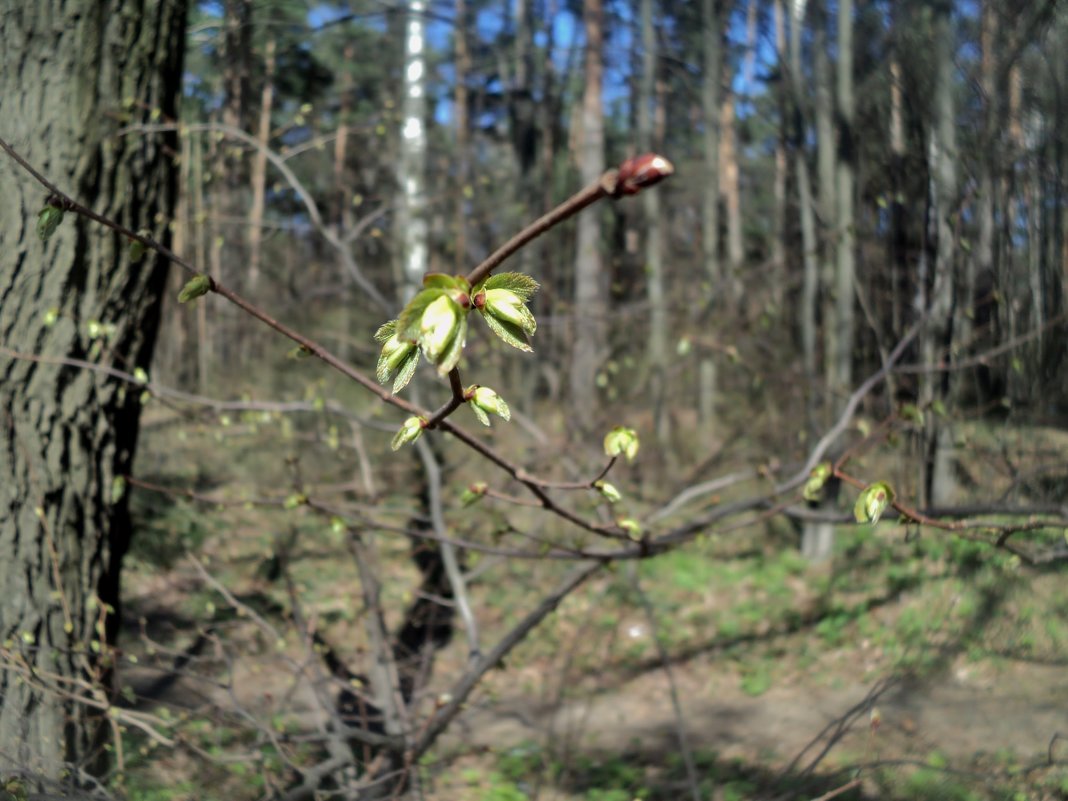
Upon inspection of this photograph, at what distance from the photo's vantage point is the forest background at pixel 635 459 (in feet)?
11.7

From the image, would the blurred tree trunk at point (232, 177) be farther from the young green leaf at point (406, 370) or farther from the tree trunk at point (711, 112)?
the young green leaf at point (406, 370)

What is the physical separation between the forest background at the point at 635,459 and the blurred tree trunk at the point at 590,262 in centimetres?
5

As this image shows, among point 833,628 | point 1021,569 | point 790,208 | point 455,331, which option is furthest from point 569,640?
point 455,331

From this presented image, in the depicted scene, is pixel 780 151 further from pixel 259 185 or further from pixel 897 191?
pixel 259 185

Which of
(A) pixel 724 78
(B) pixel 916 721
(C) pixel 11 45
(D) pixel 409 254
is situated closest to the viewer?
(C) pixel 11 45

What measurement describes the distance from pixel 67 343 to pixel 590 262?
730 cm

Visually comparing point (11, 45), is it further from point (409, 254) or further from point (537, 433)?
point (409, 254)

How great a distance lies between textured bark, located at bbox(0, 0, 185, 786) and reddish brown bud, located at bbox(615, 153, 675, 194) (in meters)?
2.18

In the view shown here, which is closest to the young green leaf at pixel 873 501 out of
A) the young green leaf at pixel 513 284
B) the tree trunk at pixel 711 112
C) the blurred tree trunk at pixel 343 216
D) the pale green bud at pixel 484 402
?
the pale green bud at pixel 484 402

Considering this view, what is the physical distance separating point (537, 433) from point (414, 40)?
612 cm

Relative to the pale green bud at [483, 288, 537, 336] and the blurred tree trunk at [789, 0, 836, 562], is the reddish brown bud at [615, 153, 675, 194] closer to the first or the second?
the pale green bud at [483, 288, 537, 336]

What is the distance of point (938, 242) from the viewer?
4.91 metres

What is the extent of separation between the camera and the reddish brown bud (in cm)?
69

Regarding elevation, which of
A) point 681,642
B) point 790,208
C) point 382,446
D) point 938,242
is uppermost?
point 790,208
